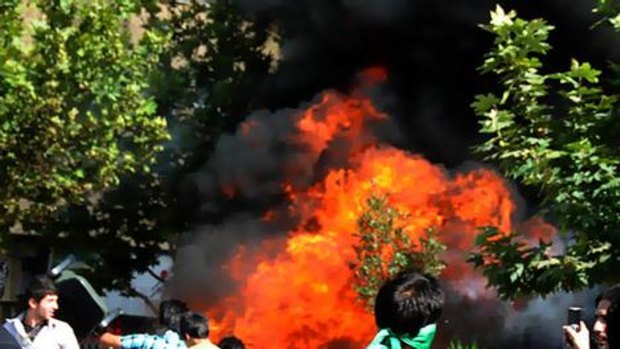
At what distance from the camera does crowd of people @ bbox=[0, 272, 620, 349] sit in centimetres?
437

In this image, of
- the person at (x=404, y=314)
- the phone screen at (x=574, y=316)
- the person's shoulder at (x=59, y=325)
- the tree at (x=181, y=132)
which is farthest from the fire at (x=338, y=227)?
the person at (x=404, y=314)

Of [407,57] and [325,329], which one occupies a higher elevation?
[407,57]

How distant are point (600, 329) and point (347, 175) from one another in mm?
15170

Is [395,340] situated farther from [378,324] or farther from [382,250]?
[382,250]

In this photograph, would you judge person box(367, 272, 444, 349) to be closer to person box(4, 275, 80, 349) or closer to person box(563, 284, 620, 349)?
person box(563, 284, 620, 349)

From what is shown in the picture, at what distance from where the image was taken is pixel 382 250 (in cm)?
1575

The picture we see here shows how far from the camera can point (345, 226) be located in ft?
61.8

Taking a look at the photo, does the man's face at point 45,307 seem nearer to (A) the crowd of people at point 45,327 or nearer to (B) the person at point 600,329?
(A) the crowd of people at point 45,327

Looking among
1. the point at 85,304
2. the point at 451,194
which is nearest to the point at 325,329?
the point at 451,194

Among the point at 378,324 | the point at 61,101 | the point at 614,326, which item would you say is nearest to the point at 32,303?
the point at 378,324

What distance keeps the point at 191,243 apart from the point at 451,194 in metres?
4.73

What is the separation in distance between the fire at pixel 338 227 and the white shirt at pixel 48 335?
1081 centimetres

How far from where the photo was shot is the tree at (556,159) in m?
9.36

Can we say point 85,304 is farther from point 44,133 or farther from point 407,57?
point 407,57
